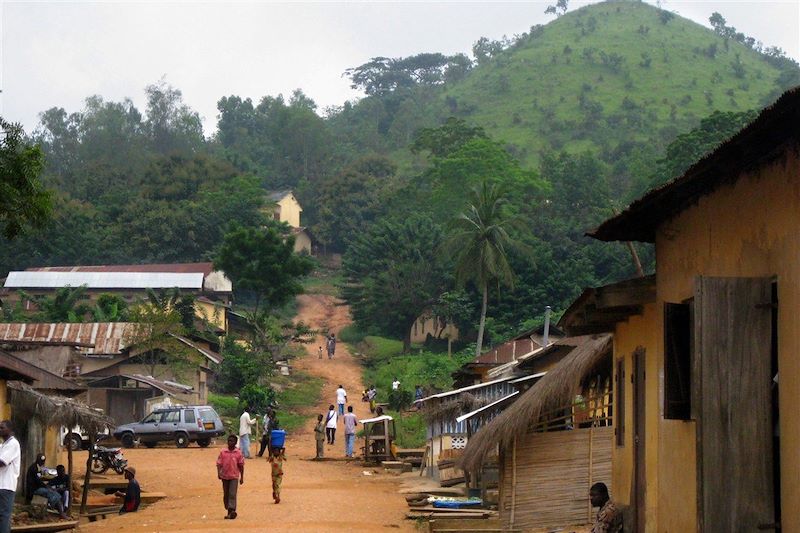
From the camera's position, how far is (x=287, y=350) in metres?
64.4

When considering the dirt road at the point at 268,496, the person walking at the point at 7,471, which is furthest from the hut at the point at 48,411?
the person walking at the point at 7,471

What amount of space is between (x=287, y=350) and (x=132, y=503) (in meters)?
41.2

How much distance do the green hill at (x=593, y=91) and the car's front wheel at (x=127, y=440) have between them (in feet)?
206


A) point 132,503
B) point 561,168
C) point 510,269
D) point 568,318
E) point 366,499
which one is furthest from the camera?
point 561,168

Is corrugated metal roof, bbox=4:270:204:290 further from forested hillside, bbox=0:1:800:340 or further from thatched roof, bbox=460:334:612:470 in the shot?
thatched roof, bbox=460:334:612:470

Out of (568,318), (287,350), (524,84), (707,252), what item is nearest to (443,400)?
(568,318)

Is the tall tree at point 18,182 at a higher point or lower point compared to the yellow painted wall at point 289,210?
lower

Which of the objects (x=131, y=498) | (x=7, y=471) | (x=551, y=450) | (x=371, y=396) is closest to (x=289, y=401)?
(x=371, y=396)

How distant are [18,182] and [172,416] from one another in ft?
79.0

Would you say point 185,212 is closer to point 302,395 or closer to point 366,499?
point 302,395

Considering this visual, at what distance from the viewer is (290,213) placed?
95.7 m

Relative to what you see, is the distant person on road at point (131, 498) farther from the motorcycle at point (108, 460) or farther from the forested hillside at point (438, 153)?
the forested hillside at point (438, 153)

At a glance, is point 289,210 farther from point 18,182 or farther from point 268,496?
point 18,182

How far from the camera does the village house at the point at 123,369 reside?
43938 mm
